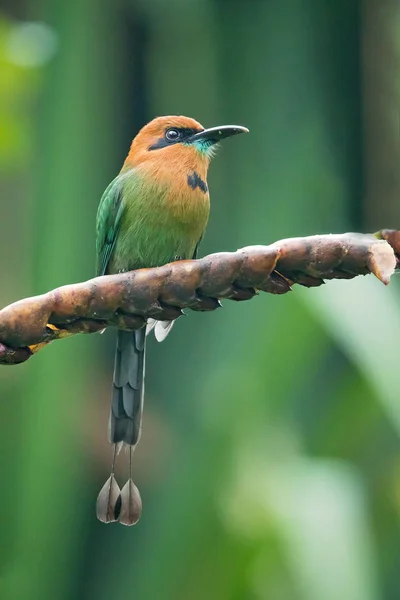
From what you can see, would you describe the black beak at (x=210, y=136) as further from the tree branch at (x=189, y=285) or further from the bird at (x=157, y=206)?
the tree branch at (x=189, y=285)

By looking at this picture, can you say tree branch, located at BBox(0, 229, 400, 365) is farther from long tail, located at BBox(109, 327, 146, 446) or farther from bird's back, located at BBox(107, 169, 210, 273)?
bird's back, located at BBox(107, 169, 210, 273)

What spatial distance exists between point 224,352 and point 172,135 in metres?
1.10

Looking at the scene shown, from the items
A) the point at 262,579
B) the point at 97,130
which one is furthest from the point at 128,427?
the point at 97,130

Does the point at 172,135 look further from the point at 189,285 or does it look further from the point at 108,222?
the point at 189,285

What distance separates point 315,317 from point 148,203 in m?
0.79

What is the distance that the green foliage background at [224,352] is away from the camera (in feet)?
7.39

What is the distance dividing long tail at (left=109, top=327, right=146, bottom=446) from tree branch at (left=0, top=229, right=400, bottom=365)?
572 millimetres

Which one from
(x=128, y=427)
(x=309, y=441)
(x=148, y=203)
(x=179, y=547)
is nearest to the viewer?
(x=128, y=427)

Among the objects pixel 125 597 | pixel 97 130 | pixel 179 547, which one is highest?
pixel 97 130

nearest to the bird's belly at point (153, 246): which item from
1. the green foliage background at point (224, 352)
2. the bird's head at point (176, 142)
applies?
the bird's head at point (176, 142)

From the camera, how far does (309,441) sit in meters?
2.58

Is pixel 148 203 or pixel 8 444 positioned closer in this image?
pixel 148 203

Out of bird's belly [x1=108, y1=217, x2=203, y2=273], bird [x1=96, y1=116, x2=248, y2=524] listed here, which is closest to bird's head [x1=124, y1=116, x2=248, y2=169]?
bird [x1=96, y1=116, x2=248, y2=524]

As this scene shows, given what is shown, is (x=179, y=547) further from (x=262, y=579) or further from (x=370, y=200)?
(x=370, y=200)
